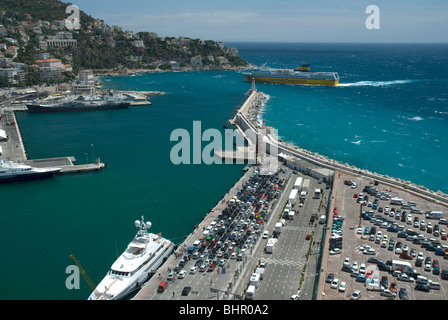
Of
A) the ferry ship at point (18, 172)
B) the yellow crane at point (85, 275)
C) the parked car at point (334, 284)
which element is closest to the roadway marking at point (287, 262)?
the parked car at point (334, 284)

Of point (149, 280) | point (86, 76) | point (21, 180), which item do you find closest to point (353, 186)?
point (149, 280)

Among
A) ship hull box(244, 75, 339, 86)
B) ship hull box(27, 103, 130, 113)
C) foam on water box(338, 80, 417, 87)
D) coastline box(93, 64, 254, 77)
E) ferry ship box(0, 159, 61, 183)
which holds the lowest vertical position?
ferry ship box(0, 159, 61, 183)

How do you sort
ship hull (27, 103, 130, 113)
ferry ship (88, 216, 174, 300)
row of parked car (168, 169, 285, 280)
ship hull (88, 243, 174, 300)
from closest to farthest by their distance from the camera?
1. ship hull (88, 243, 174, 300)
2. ferry ship (88, 216, 174, 300)
3. row of parked car (168, 169, 285, 280)
4. ship hull (27, 103, 130, 113)

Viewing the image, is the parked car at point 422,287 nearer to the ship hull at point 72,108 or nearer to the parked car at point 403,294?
the parked car at point 403,294

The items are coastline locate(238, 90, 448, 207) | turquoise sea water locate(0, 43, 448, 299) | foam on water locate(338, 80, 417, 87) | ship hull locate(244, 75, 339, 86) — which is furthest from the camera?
ship hull locate(244, 75, 339, 86)

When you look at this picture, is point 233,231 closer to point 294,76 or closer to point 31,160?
point 31,160

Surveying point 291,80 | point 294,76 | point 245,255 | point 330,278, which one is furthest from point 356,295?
point 294,76

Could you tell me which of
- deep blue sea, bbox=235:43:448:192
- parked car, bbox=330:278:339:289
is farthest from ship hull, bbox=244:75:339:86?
parked car, bbox=330:278:339:289

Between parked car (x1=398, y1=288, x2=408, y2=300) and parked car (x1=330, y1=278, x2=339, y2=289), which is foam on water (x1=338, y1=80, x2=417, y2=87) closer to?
parked car (x1=398, y1=288, x2=408, y2=300)
